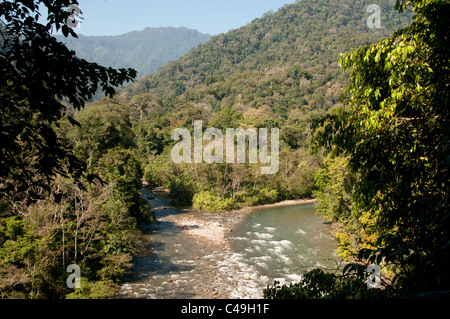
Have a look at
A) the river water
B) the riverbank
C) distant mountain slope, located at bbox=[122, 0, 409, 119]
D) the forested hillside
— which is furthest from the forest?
distant mountain slope, located at bbox=[122, 0, 409, 119]

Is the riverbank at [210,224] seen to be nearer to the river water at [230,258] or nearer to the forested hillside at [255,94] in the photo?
the river water at [230,258]

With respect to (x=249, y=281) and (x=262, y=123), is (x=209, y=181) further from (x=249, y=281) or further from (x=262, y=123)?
(x=262, y=123)

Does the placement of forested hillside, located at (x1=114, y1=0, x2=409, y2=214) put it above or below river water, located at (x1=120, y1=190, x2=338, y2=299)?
above

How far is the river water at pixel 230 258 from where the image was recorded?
34.6 ft

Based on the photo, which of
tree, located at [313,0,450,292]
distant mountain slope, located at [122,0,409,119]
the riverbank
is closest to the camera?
tree, located at [313,0,450,292]

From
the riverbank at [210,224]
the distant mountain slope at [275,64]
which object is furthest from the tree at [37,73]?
the distant mountain slope at [275,64]

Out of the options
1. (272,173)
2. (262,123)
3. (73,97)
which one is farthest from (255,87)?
(73,97)

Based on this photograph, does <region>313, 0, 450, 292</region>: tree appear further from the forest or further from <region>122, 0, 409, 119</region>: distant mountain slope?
<region>122, 0, 409, 119</region>: distant mountain slope

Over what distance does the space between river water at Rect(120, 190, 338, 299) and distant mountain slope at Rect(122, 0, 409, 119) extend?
4939 cm

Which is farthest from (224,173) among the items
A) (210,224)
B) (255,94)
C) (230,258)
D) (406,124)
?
(255,94)

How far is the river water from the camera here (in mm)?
10539

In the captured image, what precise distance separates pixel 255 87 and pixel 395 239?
3552 inches

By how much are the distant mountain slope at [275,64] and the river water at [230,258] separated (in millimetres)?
49387

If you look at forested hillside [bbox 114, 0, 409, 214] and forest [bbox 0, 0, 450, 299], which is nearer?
forest [bbox 0, 0, 450, 299]
